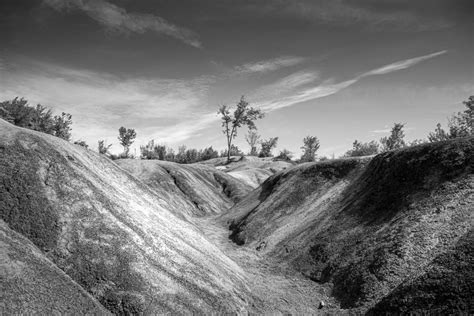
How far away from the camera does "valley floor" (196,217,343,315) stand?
1298cm

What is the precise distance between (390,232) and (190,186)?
3521cm

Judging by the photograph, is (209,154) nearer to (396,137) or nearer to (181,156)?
(181,156)

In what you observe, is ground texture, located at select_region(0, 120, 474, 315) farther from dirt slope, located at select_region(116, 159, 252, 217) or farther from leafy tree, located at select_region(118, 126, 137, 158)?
leafy tree, located at select_region(118, 126, 137, 158)

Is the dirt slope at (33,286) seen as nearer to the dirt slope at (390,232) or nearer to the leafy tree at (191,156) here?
the dirt slope at (390,232)

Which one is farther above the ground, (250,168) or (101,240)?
(250,168)

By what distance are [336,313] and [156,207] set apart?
41.9ft

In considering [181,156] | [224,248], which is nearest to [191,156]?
[181,156]

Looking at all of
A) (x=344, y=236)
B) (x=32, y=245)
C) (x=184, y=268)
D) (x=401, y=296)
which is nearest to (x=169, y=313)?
(x=184, y=268)

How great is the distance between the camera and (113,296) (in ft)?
32.2

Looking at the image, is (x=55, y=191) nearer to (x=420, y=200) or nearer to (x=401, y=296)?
(x=401, y=296)

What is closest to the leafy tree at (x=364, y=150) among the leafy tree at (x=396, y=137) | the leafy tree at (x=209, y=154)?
the leafy tree at (x=396, y=137)

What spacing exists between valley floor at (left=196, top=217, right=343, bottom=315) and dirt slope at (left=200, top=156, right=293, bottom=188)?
133 ft

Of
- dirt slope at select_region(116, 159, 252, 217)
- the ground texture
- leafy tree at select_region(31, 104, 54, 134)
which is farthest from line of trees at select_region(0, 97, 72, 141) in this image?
the ground texture

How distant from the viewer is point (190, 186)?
151 feet
